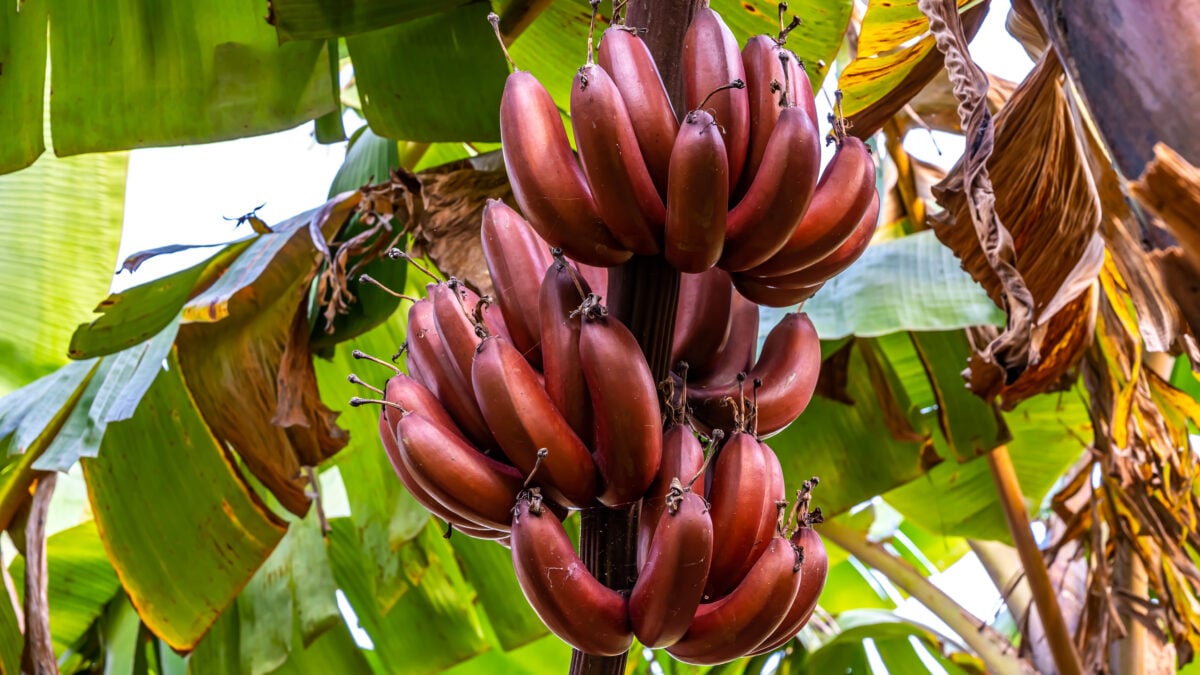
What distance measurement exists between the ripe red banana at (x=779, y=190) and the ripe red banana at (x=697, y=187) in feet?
0.12

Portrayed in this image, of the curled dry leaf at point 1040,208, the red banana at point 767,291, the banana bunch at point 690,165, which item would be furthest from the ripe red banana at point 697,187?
the curled dry leaf at point 1040,208

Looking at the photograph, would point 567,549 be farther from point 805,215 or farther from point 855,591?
point 855,591

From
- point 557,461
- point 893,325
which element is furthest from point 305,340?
point 557,461

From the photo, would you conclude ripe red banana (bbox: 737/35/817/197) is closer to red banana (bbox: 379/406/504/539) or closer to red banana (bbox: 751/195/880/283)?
red banana (bbox: 751/195/880/283)

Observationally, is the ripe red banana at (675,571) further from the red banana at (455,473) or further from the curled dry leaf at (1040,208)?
the curled dry leaf at (1040,208)

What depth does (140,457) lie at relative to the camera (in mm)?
1558

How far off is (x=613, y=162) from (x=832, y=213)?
16 cm

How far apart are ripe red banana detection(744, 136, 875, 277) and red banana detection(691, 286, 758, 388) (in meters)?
0.07

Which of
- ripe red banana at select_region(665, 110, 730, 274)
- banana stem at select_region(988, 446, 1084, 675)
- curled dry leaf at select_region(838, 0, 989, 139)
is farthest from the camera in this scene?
banana stem at select_region(988, 446, 1084, 675)

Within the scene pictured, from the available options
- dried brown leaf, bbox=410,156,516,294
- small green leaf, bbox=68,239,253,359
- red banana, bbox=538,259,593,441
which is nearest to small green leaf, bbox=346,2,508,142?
dried brown leaf, bbox=410,156,516,294

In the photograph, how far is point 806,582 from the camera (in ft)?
2.29

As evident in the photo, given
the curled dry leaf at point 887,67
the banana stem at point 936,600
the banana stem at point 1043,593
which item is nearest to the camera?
the curled dry leaf at point 887,67

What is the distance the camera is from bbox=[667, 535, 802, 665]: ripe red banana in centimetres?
64

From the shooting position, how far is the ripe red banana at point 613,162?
24.4 inches
